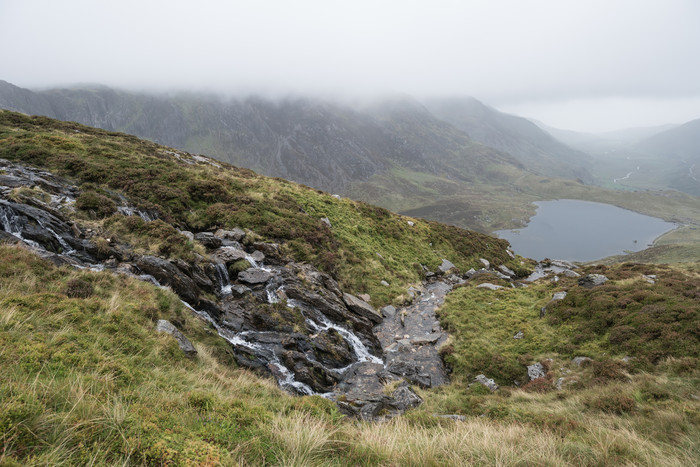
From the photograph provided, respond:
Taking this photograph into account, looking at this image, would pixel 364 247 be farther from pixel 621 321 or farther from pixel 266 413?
pixel 266 413

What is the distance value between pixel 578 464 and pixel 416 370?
11.1 m

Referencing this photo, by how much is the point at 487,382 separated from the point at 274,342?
413 inches

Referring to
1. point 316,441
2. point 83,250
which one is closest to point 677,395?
point 316,441

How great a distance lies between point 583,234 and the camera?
148125 mm

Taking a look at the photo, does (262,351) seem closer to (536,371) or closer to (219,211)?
(536,371)

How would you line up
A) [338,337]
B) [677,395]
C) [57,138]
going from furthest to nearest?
[57,138]
[338,337]
[677,395]

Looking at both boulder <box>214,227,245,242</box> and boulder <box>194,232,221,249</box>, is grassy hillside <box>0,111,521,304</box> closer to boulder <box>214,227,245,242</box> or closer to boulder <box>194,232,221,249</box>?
boulder <box>214,227,245,242</box>

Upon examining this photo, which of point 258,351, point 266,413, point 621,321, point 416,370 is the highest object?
point 266,413

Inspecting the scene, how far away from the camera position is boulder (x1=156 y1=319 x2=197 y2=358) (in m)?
9.04

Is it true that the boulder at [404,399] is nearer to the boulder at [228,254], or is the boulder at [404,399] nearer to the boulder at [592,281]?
the boulder at [228,254]

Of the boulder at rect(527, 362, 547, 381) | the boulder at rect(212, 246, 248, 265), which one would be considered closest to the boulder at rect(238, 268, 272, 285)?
the boulder at rect(212, 246, 248, 265)

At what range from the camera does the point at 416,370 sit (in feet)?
50.4

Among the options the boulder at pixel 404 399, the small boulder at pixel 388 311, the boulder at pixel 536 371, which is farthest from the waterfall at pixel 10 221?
the boulder at pixel 536 371

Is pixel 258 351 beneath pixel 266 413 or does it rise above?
beneath
